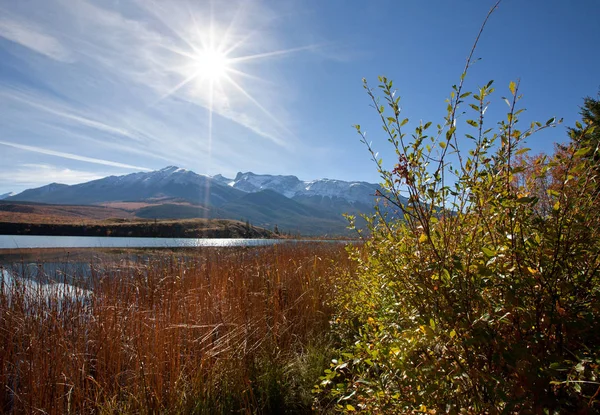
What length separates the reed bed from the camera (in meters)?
3.12

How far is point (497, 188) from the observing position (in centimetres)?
147

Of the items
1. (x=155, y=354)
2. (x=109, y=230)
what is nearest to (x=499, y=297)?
(x=155, y=354)

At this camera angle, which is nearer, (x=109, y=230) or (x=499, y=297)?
(x=499, y=297)

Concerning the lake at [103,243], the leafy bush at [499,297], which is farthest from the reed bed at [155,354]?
the lake at [103,243]

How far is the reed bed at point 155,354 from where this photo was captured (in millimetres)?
3117

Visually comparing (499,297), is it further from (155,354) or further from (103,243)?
(103,243)

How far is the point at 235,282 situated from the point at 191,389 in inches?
107

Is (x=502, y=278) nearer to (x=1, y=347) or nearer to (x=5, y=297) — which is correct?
(x=1, y=347)

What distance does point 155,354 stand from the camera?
3363 millimetres

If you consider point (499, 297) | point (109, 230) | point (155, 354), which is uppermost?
point (499, 297)

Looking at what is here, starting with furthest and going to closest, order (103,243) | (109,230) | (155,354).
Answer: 1. (109,230)
2. (103,243)
3. (155,354)

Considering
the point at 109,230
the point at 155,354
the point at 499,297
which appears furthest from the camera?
the point at 109,230

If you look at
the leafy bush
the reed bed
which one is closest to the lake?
the reed bed

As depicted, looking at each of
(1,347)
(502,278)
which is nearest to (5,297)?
(1,347)
